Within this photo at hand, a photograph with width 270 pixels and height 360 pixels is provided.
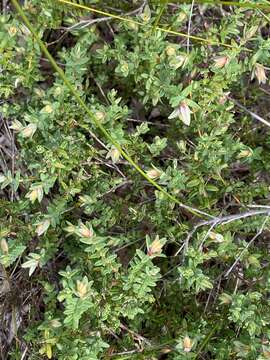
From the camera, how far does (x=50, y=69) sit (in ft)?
10.3

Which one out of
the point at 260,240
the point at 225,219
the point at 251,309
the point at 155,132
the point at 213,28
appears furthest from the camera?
the point at 155,132

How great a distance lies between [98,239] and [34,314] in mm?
797

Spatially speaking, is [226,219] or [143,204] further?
[143,204]

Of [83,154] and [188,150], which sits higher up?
[83,154]

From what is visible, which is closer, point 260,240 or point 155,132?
point 260,240

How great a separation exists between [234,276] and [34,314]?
99 cm

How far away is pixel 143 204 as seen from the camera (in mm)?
2562

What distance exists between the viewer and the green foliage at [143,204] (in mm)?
2219

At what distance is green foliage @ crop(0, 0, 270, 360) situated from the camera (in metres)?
2.22

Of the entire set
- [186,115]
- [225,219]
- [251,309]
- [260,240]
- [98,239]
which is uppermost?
[186,115]

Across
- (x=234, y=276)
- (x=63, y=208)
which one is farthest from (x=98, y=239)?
(x=234, y=276)

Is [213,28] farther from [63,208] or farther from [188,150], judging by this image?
[63,208]

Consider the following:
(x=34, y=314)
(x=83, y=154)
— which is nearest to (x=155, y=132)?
(x=83, y=154)

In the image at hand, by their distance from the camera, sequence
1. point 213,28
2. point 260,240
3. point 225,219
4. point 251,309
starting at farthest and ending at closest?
1. point 260,240
2. point 213,28
3. point 225,219
4. point 251,309
